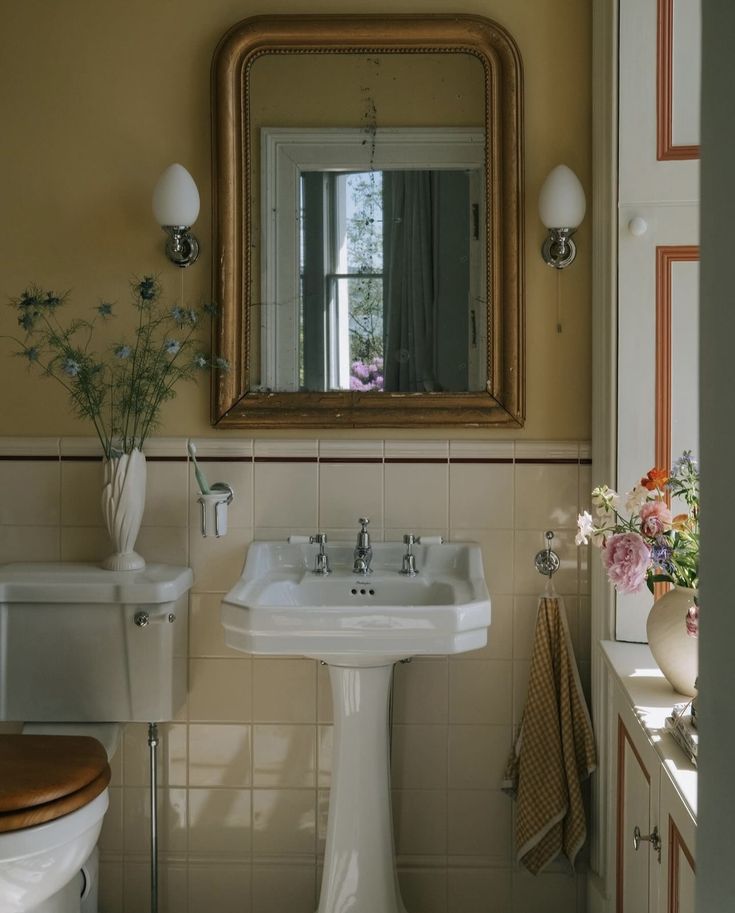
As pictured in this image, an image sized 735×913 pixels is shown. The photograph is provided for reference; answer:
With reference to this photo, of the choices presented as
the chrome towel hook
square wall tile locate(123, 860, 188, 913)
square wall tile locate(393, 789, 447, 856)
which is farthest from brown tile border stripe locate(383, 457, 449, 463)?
square wall tile locate(123, 860, 188, 913)

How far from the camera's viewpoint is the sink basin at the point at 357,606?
186 cm

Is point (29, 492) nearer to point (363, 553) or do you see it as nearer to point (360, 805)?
point (363, 553)

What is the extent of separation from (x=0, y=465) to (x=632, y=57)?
1710mm

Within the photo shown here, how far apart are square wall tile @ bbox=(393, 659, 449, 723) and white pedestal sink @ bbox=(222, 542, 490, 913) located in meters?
0.23

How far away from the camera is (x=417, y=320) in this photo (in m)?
2.29

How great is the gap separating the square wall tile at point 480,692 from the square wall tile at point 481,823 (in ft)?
0.59

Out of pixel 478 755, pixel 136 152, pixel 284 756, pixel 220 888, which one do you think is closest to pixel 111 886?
pixel 220 888

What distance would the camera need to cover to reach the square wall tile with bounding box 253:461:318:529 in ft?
7.71

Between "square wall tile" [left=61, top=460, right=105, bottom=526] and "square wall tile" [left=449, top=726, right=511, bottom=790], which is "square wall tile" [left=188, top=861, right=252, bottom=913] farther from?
"square wall tile" [left=61, top=460, right=105, bottom=526]

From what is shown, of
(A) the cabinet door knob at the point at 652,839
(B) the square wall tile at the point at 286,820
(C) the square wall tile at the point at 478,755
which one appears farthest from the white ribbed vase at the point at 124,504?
(A) the cabinet door knob at the point at 652,839

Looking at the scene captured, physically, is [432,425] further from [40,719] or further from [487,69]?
[40,719]

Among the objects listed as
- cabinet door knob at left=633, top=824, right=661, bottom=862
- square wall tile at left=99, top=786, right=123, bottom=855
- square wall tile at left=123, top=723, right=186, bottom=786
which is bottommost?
square wall tile at left=99, top=786, right=123, bottom=855

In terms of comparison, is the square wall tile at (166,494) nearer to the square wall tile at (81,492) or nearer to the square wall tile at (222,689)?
the square wall tile at (81,492)

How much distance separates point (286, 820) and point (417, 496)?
2.79 ft
